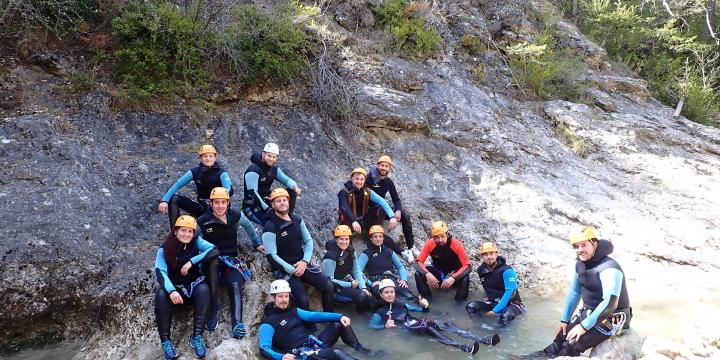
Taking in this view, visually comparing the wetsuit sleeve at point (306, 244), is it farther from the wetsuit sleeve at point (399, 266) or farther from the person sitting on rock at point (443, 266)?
the person sitting on rock at point (443, 266)

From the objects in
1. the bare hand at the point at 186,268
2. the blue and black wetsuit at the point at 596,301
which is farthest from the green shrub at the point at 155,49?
the blue and black wetsuit at the point at 596,301

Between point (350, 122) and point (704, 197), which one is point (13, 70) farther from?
point (704, 197)

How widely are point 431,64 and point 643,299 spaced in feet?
Result: 26.7

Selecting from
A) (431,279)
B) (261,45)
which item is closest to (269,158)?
(431,279)

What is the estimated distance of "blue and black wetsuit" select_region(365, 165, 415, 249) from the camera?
8.43 meters

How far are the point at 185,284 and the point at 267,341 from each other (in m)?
1.20

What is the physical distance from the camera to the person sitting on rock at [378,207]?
27.6 ft

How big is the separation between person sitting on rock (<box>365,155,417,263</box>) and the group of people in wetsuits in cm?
2

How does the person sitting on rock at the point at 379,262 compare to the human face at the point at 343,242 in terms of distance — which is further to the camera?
the person sitting on rock at the point at 379,262

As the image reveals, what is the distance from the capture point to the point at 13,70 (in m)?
8.27

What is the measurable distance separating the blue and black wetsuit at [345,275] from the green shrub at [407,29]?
7.65 metres

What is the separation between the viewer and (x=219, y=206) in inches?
246

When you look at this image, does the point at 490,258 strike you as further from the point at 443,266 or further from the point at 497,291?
the point at 443,266

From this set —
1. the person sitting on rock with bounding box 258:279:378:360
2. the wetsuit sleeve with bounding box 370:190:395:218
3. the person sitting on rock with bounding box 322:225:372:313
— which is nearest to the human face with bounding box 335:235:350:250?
the person sitting on rock with bounding box 322:225:372:313
